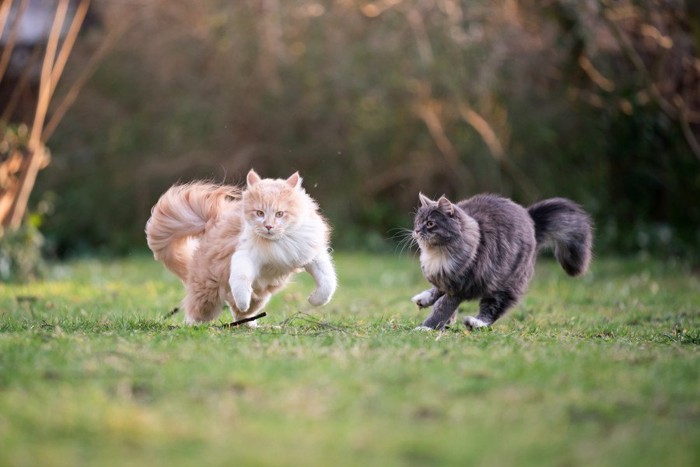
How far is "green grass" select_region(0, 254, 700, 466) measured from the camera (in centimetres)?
318

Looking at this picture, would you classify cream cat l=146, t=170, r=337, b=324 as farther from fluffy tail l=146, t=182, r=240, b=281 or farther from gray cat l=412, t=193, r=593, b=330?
gray cat l=412, t=193, r=593, b=330

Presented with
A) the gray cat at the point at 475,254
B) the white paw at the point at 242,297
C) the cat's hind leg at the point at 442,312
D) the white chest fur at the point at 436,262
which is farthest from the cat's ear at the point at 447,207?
the white paw at the point at 242,297

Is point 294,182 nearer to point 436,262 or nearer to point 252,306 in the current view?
point 252,306

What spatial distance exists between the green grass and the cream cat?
0.28 meters

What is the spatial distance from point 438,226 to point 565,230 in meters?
1.21

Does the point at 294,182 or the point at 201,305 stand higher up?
the point at 294,182

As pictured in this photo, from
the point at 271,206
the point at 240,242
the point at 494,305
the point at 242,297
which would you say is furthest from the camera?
the point at 494,305

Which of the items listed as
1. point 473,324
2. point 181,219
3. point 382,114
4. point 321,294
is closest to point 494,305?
point 473,324

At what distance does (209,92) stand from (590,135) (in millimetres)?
6100

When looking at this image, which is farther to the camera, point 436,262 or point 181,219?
point 181,219

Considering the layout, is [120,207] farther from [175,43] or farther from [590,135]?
[590,135]

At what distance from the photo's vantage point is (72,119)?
50.6 ft

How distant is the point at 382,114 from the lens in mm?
14609

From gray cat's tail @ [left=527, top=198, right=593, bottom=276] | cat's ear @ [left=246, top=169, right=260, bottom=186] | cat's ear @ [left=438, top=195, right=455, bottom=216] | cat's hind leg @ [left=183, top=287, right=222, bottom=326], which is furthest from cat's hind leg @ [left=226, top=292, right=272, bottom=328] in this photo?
gray cat's tail @ [left=527, top=198, right=593, bottom=276]
